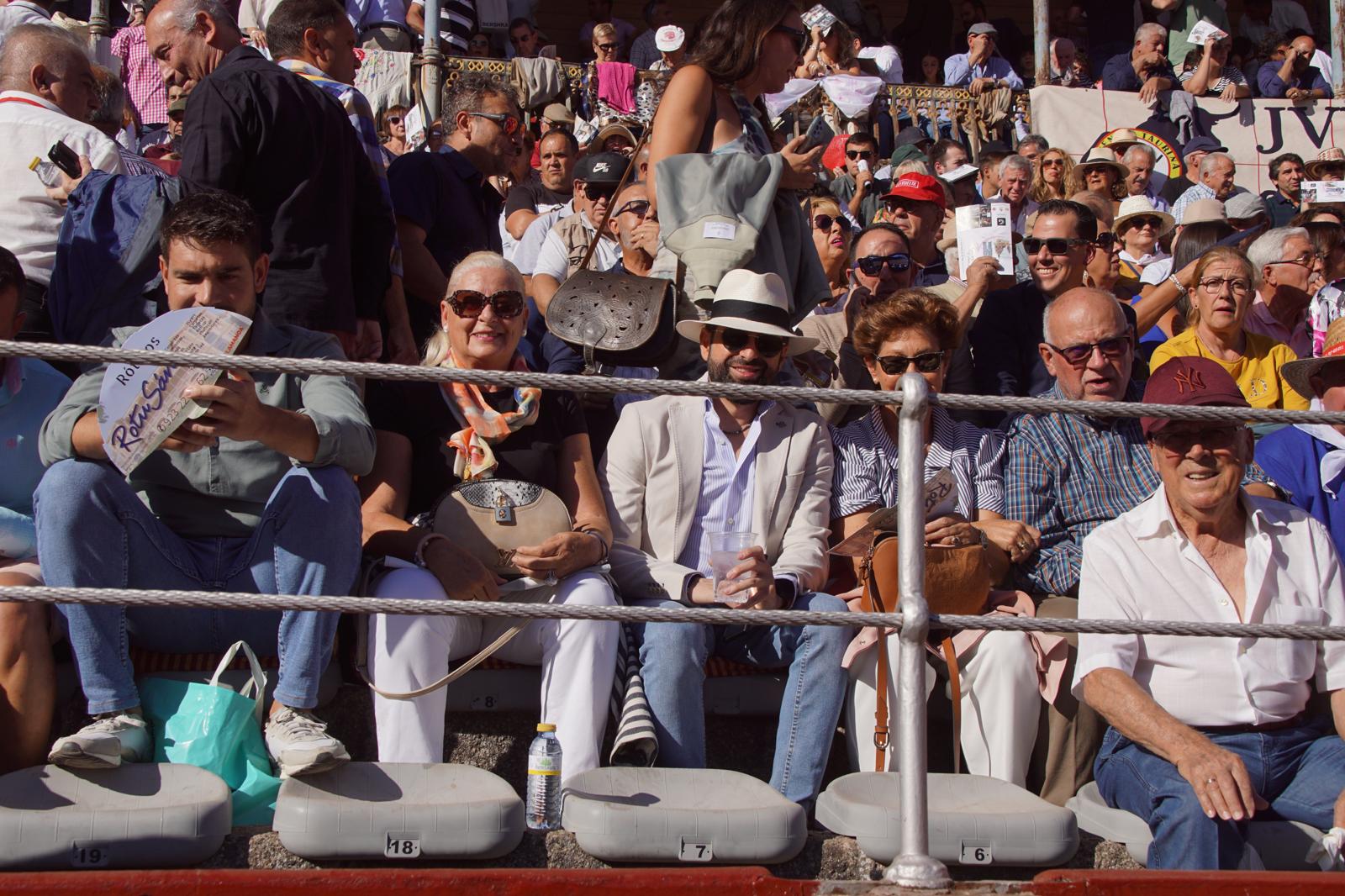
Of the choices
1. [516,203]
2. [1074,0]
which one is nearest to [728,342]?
[516,203]

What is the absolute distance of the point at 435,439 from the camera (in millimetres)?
4066

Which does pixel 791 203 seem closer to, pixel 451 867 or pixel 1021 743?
pixel 1021 743

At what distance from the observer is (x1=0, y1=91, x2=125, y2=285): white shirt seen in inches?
170

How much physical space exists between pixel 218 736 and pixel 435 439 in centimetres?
122

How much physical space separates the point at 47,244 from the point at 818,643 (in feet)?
8.51

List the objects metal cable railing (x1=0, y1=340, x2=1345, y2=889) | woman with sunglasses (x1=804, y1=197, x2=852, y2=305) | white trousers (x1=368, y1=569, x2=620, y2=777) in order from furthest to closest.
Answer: woman with sunglasses (x1=804, y1=197, x2=852, y2=305) < white trousers (x1=368, y1=569, x2=620, y2=777) < metal cable railing (x1=0, y1=340, x2=1345, y2=889)

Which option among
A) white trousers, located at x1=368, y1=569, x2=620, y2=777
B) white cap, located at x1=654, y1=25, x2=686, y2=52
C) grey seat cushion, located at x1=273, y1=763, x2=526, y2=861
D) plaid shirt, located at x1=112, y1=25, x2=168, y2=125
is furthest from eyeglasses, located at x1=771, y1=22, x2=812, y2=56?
white cap, located at x1=654, y1=25, x2=686, y2=52

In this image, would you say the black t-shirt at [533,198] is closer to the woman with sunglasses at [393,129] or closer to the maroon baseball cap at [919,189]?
the woman with sunglasses at [393,129]

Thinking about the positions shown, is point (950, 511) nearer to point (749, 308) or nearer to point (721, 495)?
point (721, 495)

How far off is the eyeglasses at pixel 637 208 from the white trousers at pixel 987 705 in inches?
82.8

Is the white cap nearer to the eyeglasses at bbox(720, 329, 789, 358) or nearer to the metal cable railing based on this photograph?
the eyeglasses at bbox(720, 329, 789, 358)

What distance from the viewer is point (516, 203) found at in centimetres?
679

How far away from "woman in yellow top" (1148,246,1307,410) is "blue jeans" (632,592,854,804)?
2.36 metres

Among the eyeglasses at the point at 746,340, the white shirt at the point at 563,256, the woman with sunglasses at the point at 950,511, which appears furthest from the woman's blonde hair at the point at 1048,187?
the eyeglasses at the point at 746,340
